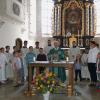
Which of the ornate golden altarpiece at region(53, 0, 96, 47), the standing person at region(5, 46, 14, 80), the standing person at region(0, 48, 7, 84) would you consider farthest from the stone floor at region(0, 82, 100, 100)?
the ornate golden altarpiece at region(53, 0, 96, 47)

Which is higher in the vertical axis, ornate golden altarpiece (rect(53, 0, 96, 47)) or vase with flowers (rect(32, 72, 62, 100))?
ornate golden altarpiece (rect(53, 0, 96, 47))

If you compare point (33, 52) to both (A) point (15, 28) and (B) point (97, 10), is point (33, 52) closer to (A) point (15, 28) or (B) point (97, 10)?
(A) point (15, 28)

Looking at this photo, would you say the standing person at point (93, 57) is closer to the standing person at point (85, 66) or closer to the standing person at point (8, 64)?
the standing person at point (85, 66)

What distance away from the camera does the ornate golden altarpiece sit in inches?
900

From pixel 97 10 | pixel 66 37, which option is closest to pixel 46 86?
pixel 66 37

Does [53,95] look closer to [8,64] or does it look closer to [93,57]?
[93,57]

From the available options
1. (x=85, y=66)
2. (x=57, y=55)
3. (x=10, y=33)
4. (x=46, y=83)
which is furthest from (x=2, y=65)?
(x=46, y=83)

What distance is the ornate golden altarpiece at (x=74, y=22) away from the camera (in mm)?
22859

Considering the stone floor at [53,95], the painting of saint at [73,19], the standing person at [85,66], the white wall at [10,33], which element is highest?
the painting of saint at [73,19]

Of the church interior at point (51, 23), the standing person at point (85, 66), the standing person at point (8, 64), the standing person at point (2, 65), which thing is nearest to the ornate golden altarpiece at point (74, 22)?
the church interior at point (51, 23)

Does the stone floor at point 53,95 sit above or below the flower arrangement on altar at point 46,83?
below

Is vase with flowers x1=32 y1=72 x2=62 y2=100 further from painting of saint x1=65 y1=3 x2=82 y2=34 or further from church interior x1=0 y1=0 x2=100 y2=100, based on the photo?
painting of saint x1=65 y1=3 x2=82 y2=34

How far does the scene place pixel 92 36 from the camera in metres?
22.9

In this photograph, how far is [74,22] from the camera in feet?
75.9
